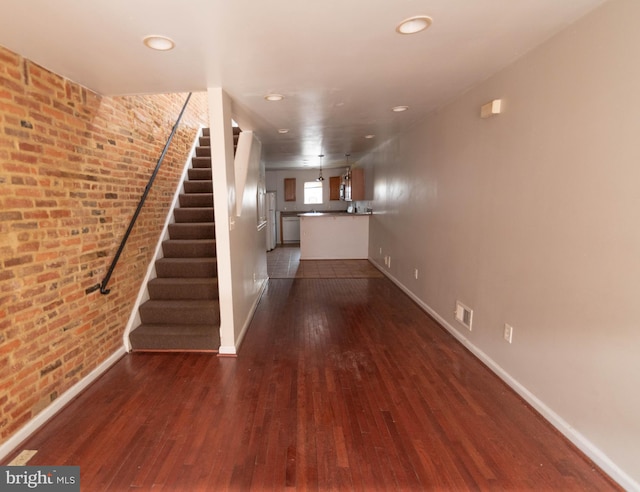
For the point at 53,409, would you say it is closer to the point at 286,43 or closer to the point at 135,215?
the point at 135,215

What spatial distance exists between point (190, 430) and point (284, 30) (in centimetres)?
238

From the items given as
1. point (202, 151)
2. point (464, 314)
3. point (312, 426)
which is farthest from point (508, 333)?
point (202, 151)

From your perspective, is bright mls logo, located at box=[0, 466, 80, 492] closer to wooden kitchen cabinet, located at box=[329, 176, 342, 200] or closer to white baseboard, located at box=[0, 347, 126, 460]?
white baseboard, located at box=[0, 347, 126, 460]

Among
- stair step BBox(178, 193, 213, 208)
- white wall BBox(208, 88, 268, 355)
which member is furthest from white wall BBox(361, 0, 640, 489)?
stair step BBox(178, 193, 213, 208)

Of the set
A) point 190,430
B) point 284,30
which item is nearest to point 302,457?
point 190,430

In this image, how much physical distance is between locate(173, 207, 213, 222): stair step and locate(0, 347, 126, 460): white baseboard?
177 cm

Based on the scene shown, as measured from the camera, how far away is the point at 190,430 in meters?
1.91

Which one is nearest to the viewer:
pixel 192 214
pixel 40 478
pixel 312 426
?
pixel 40 478

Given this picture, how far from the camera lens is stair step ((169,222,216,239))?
3.81 m

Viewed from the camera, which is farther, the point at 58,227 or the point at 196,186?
the point at 196,186

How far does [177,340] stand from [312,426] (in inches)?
64.3

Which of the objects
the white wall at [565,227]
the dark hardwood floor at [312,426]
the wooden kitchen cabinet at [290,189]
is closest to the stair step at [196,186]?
the dark hardwood floor at [312,426]

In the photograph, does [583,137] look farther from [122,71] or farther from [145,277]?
[145,277]

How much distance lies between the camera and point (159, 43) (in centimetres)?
182
